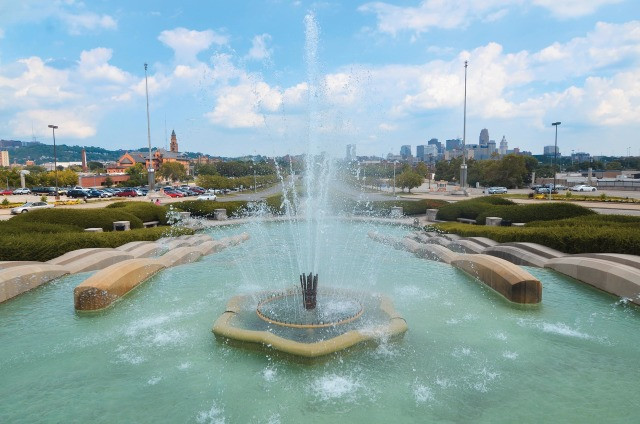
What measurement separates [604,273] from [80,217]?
2330 centimetres

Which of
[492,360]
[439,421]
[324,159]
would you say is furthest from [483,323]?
[324,159]

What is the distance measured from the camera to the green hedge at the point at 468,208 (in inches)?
1129

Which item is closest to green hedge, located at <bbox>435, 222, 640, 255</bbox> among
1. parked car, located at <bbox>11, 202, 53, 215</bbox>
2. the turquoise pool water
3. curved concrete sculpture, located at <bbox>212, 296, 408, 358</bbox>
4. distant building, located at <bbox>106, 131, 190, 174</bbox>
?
the turquoise pool water

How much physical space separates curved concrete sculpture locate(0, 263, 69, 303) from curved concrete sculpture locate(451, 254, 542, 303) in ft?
47.9

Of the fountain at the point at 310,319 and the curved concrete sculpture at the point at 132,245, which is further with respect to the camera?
the curved concrete sculpture at the point at 132,245

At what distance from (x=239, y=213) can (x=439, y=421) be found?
97.8ft

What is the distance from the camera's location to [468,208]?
29312 millimetres

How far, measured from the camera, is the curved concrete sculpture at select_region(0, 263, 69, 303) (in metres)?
12.8

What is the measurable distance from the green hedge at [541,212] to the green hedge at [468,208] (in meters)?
2.64

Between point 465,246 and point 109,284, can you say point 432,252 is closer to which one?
point 465,246

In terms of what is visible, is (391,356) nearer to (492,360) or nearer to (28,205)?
(492,360)

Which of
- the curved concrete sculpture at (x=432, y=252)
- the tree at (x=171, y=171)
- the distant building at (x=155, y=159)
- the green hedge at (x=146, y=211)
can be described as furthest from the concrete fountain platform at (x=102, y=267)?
the distant building at (x=155, y=159)

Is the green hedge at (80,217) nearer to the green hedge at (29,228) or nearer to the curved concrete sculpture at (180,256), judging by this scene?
the green hedge at (29,228)

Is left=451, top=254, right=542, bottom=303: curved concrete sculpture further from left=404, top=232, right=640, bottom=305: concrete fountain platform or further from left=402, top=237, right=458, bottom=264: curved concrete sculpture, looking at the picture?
left=402, top=237, right=458, bottom=264: curved concrete sculpture
